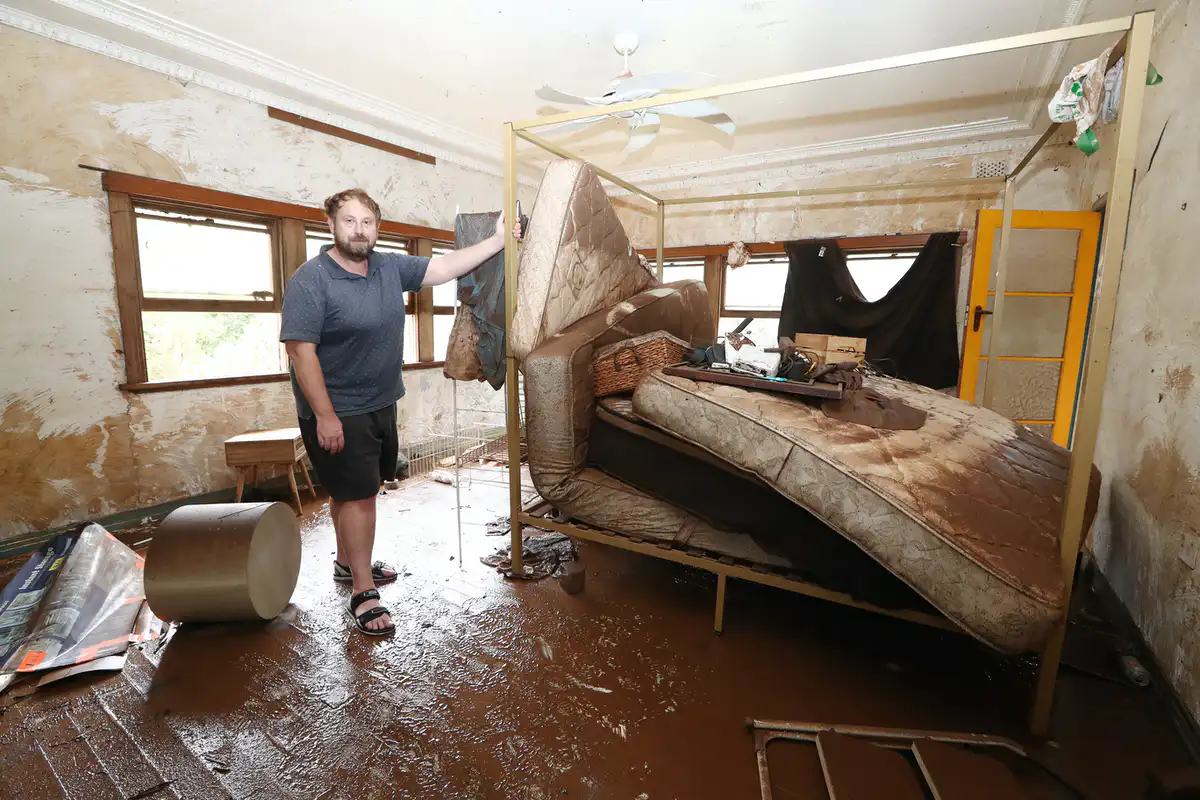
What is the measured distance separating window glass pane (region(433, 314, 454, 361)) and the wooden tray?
11.2 ft

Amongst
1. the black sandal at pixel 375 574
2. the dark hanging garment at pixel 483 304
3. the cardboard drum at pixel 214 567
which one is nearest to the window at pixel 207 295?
the cardboard drum at pixel 214 567

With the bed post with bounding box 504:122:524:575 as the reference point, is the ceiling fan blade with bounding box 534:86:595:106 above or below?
above

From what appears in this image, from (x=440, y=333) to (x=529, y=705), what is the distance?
3.93 meters

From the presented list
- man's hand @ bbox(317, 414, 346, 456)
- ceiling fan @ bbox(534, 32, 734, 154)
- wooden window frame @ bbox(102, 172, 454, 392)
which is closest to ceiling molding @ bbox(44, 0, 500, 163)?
wooden window frame @ bbox(102, 172, 454, 392)

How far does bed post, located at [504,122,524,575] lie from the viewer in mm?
2172

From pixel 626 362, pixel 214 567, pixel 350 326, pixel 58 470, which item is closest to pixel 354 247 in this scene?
pixel 350 326

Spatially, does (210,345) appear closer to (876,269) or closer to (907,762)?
(907,762)

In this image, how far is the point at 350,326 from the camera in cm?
201

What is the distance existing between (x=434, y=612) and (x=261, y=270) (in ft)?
9.65

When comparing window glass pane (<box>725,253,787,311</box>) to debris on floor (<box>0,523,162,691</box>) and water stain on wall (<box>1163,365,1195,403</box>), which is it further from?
debris on floor (<box>0,523,162,691</box>)

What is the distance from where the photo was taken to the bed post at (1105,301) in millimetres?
1214

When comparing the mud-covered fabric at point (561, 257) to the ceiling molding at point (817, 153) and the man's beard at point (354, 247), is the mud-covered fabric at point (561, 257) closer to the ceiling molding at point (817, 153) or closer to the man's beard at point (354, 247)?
the man's beard at point (354, 247)

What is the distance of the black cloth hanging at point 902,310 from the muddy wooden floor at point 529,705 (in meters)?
2.74

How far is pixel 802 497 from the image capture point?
5.04 ft
